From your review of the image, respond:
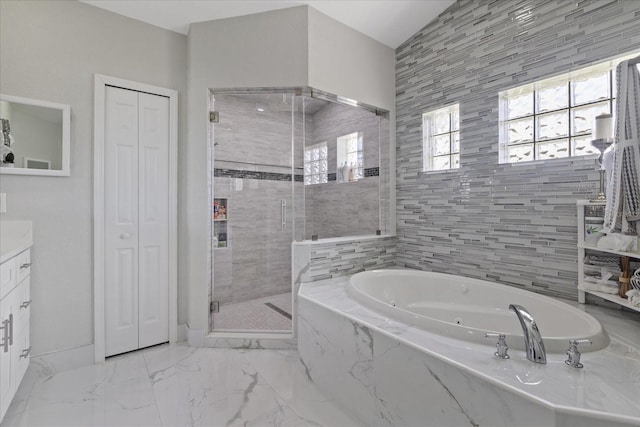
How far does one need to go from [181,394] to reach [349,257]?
155 cm

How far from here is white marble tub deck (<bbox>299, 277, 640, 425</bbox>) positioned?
0.95m

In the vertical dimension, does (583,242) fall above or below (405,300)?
above

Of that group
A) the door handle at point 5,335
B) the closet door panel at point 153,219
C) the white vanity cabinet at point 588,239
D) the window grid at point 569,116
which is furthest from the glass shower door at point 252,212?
the white vanity cabinet at point 588,239

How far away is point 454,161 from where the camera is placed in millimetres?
2652

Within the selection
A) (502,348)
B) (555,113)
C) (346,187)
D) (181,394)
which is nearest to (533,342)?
(502,348)

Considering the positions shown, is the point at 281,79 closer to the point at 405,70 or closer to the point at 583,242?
the point at 405,70

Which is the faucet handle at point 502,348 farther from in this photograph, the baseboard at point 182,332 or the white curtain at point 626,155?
the baseboard at point 182,332

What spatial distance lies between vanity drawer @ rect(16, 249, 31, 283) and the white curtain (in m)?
3.14

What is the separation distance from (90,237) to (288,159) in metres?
1.63

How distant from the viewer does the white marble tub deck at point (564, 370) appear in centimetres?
95

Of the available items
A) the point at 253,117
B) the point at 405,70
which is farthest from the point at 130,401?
the point at 405,70

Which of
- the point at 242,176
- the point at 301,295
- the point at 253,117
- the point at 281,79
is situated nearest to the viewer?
the point at 301,295

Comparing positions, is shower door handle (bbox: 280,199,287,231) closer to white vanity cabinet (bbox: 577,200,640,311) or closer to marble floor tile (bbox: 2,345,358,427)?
marble floor tile (bbox: 2,345,358,427)

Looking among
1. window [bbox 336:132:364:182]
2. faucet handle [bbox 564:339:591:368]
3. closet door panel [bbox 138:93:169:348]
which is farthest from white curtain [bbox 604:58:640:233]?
closet door panel [bbox 138:93:169:348]
